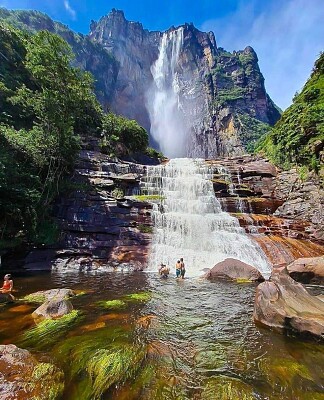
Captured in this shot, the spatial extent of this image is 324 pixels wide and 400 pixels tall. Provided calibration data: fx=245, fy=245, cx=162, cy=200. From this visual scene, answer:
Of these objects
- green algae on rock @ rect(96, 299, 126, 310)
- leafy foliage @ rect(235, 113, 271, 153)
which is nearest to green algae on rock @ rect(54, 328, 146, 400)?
green algae on rock @ rect(96, 299, 126, 310)

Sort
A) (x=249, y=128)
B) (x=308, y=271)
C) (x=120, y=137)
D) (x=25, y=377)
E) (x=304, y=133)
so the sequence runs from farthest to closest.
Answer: (x=249, y=128) < (x=120, y=137) < (x=304, y=133) < (x=308, y=271) < (x=25, y=377)

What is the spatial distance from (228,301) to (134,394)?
19.8ft

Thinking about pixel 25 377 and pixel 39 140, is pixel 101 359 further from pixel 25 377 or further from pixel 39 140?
pixel 39 140

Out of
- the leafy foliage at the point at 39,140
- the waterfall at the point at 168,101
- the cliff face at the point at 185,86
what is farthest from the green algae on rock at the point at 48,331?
the waterfall at the point at 168,101

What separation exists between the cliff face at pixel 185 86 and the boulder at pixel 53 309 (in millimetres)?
72403

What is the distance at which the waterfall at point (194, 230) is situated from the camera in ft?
56.4

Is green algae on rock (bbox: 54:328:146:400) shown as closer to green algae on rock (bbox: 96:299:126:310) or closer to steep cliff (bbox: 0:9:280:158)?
green algae on rock (bbox: 96:299:126:310)

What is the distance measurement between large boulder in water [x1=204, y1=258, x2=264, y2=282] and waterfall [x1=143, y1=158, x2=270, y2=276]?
184cm

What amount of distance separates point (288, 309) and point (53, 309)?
21.7ft

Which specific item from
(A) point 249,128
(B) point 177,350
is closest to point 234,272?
Answer: (B) point 177,350

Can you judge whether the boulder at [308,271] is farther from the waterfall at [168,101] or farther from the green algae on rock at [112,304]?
the waterfall at [168,101]

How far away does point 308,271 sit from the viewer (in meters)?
12.5

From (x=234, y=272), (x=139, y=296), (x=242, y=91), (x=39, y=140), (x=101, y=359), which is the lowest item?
(x=101, y=359)

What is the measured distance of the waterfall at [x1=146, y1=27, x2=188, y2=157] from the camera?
85.9 m
